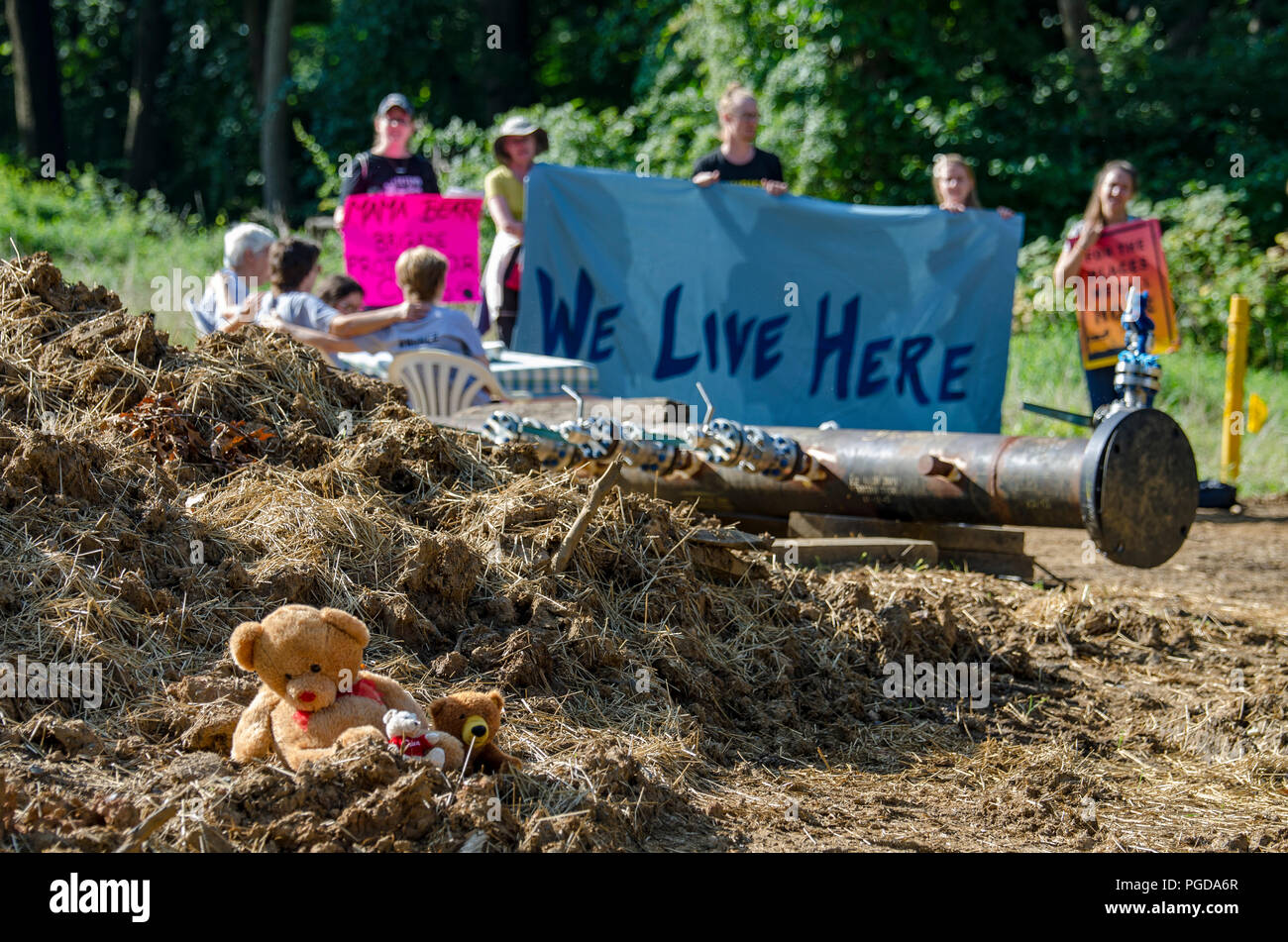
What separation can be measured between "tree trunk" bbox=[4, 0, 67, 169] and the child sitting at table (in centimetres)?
1691

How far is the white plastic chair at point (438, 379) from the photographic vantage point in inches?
257

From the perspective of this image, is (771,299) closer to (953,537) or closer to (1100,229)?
(1100,229)

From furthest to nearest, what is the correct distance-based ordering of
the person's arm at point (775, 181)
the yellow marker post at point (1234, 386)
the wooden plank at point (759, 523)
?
the yellow marker post at point (1234, 386) < the person's arm at point (775, 181) < the wooden plank at point (759, 523)

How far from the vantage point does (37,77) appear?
21516mm

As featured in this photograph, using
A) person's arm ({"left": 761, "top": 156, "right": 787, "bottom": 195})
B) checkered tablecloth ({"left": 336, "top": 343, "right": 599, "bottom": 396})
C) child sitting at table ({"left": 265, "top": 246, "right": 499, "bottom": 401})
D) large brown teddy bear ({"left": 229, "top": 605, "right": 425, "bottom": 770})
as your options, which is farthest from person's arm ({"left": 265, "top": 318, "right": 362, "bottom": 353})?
large brown teddy bear ({"left": 229, "top": 605, "right": 425, "bottom": 770})

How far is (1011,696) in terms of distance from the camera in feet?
15.6

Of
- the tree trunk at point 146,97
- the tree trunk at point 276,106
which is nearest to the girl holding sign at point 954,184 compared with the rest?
the tree trunk at point 276,106

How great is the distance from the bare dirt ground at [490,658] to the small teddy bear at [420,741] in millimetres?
71

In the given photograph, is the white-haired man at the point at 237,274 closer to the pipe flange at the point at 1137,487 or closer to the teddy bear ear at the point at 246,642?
the pipe flange at the point at 1137,487

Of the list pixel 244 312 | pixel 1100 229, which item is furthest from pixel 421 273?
pixel 1100 229

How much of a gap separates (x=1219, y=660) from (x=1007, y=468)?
1.13 m

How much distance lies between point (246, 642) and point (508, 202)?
6.59 meters
